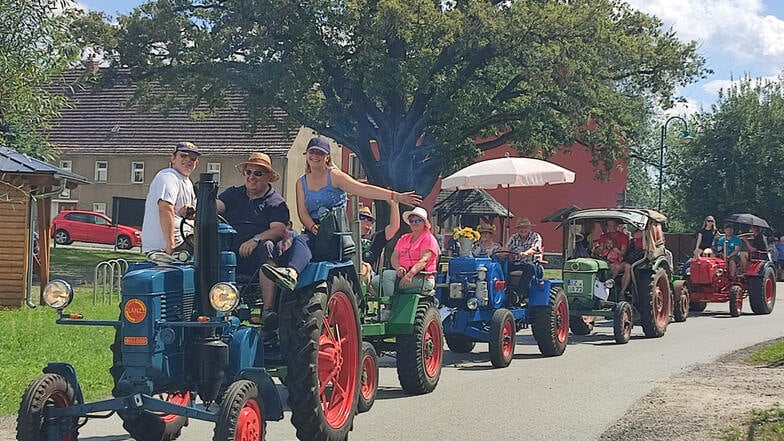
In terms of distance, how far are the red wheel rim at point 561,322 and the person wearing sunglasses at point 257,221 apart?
6568 mm

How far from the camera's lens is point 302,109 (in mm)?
28922

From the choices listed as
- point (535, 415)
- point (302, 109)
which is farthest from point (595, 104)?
point (535, 415)

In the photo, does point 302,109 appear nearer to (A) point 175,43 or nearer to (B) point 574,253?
(A) point 175,43

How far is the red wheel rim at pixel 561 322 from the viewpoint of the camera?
1334 centimetres

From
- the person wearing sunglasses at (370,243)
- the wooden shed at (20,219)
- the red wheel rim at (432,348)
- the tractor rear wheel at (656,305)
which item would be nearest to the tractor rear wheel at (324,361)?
the person wearing sunglasses at (370,243)

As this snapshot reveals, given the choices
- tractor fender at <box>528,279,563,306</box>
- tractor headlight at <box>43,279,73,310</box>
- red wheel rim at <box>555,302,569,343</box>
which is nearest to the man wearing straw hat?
tractor fender at <box>528,279,563,306</box>

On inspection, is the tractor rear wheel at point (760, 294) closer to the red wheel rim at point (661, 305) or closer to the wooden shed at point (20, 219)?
the red wheel rim at point (661, 305)

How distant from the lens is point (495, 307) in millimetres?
12602

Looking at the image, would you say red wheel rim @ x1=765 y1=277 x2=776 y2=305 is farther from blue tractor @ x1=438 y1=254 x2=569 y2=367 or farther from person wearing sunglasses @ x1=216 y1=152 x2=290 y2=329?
person wearing sunglasses @ x1=216 y1=152 x2=290 y2=329

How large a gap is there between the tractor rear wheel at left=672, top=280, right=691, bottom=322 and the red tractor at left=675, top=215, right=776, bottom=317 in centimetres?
71

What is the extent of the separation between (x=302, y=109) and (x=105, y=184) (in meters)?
26.3

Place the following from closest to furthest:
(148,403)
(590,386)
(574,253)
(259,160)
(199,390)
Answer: (148,403), (199,390), (259,160), (590,386), (574,253)

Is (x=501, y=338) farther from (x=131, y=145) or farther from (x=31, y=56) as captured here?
(x=131, y=145)

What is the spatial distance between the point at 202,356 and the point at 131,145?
46.8m
